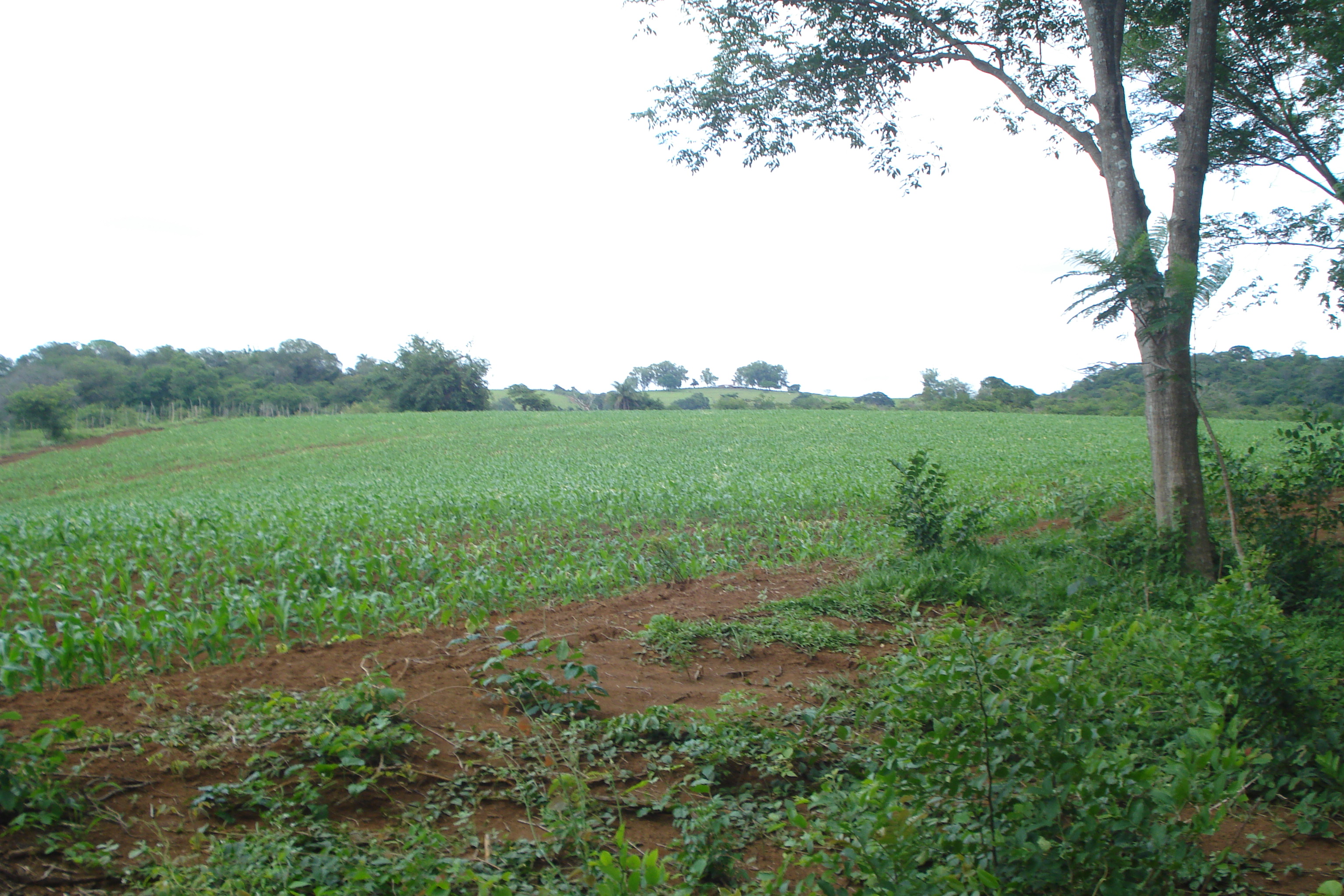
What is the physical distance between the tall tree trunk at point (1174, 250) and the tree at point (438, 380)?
67558 millimetres

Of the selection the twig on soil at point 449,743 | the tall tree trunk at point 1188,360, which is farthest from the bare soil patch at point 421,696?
the tall tree trunk at point 1188,360

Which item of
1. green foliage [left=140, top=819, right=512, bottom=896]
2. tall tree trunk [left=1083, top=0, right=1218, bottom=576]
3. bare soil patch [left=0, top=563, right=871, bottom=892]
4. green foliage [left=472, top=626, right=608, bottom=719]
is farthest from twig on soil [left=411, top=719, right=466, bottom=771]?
tall tree trunk [left=1083, top=0, right=1218, bottom=576]

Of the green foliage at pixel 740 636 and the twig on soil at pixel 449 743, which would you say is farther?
the green foliage at pixel 740 636

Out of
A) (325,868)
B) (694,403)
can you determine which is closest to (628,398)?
(694,403)

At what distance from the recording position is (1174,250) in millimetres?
6801

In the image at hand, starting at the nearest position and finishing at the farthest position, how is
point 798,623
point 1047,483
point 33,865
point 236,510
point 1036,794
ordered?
point 1036,794 → point 33,865 → point 798,623 → point 236,510 → point 1047,483

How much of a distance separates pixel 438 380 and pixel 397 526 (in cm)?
6428

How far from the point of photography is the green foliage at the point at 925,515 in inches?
314

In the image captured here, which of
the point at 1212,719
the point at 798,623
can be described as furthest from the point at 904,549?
the point at 1212,719

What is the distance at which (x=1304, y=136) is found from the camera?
37.1 ft

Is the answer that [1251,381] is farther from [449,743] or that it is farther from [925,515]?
[449,743]

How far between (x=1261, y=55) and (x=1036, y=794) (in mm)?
13344

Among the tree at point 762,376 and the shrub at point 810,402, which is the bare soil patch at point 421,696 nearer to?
the shrub at point 810,402

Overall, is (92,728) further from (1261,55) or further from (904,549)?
(1261,55)
